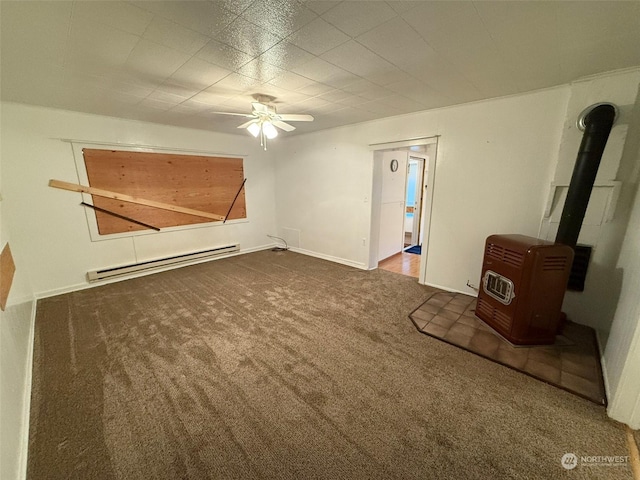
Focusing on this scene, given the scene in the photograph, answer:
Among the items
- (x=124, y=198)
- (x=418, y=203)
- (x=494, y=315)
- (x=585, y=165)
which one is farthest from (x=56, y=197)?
(x=418, y=203)

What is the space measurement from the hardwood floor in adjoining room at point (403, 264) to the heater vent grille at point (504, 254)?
1.54 metres

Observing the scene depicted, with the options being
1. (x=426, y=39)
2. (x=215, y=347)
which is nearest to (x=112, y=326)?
(x=215, y=347)

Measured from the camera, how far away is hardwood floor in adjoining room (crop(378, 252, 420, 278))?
4.14 m

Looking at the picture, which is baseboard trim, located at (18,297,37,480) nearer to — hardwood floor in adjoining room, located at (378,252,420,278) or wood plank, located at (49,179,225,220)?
wood plank, located at (49,179,225,220)

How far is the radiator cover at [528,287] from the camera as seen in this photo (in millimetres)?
2012

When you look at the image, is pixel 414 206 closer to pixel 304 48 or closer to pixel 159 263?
pixel 304 48

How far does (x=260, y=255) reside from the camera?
5.05 metres

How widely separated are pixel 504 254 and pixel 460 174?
127 cm

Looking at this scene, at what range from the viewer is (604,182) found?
220 centimetres

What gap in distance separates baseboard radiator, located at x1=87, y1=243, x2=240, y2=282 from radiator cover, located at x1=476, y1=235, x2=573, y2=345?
440 cm

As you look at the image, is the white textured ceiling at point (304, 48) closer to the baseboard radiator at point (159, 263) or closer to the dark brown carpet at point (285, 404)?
the baseboard radiator at point (159, 263)

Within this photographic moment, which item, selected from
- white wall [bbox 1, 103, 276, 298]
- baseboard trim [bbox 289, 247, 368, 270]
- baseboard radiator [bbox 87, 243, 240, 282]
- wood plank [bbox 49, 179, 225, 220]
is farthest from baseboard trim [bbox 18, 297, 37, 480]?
baseboard trim [bbox 289, 247, 368, 270]

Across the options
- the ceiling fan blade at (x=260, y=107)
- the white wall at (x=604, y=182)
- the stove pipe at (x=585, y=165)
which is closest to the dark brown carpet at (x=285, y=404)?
the white wall at (x=604, y=182)

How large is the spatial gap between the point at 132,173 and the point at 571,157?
553 cm
